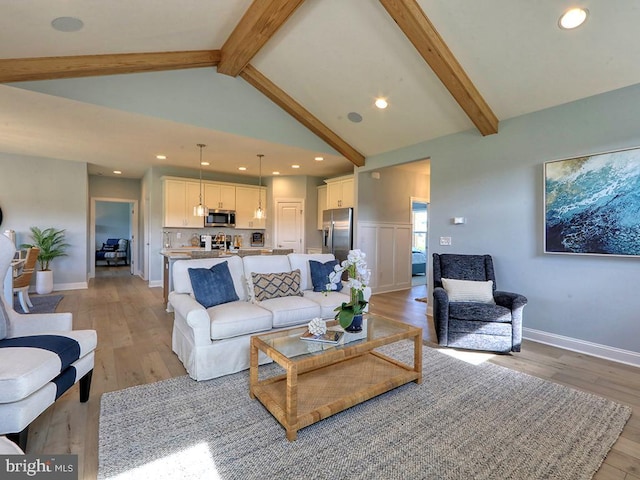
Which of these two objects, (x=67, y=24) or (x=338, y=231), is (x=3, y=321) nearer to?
(x=67, y=24)

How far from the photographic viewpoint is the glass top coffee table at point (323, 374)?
6.11 ft

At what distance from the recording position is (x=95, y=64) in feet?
10.8

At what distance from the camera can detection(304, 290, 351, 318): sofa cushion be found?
3.14 metres

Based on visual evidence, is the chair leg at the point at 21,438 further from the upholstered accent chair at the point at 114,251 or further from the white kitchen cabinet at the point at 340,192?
the upholstered accent chair at the point at 114,251

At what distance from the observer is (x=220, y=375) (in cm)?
256

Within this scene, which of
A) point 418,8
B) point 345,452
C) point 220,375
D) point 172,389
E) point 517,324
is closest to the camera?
point 345,452

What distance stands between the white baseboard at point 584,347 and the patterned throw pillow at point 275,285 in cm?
278

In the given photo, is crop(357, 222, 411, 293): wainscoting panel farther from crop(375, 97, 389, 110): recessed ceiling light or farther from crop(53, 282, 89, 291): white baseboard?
crop(53, 282, 89, 291): white baseboard

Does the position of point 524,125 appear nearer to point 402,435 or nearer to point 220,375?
→ point 402,435

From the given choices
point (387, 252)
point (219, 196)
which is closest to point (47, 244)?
point (219, 196)

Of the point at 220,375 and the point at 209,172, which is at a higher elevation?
the point at 209,172

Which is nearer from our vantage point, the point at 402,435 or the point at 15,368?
the point at 15,368

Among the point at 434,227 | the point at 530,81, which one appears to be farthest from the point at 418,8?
the point at 434,227

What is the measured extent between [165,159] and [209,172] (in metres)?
1.28
